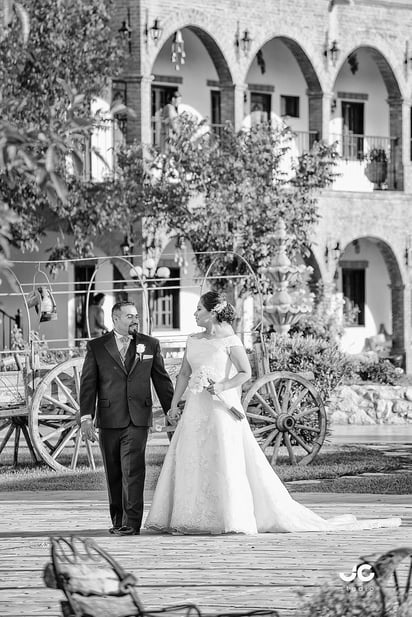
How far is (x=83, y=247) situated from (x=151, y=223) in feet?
6.49

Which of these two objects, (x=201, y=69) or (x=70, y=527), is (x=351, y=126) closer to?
(x=201, y=69)

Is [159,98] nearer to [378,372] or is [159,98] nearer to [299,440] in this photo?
[378,372]

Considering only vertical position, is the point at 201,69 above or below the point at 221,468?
above

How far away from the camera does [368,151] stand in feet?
112

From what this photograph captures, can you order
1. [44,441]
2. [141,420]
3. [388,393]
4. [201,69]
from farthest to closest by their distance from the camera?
[201,69] < [388,393] < [44,441] < [141,420]

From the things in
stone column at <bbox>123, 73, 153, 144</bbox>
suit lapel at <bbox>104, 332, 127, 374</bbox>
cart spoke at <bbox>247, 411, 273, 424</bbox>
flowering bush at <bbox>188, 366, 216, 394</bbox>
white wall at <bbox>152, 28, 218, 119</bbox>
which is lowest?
cart spoke at <bbox>247, 411, 273, 424</bbox>

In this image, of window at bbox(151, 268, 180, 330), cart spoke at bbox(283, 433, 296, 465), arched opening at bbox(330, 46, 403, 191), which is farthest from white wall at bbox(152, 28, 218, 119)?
cart spoke at bbox(283, 433, 296, 465)

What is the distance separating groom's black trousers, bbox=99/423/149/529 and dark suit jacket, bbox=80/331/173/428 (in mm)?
82

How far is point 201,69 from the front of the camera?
105 ft

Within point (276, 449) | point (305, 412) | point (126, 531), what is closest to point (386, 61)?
point (305, 412)

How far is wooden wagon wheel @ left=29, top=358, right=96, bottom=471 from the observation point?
15781mm

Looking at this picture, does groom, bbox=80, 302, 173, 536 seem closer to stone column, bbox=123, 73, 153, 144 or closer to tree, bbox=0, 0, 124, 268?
tree, bbox=0, 0, 124, 268

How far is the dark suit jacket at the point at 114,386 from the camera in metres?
10.9

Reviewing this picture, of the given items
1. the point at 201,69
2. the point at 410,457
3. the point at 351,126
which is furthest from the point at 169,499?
the point at 351,126
